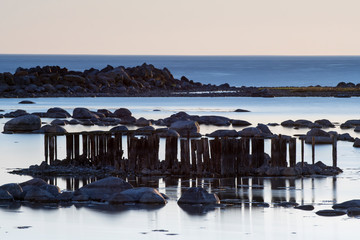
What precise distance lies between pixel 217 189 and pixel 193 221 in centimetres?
624

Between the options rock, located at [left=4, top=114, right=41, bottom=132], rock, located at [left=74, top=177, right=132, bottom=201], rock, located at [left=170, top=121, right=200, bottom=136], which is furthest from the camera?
rock, located at [left=4, top=114, right=41, bottom=132]

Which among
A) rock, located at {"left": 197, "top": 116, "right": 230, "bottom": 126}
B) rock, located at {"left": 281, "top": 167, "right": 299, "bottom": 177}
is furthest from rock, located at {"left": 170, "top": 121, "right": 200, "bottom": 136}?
rock, located at {"left": 281, "top": 167, "right": 299, "bottom": 177}

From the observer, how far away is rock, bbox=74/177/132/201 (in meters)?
28.8

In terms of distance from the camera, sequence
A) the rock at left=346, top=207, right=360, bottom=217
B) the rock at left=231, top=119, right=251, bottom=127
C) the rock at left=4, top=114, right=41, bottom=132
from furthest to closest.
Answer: the rock at left=231, top=119, right=251, bottom=127 < the rock at left=4, top=114, right=41, bottom=132 < the rock at left=346, top=207, right=360, bottom=217

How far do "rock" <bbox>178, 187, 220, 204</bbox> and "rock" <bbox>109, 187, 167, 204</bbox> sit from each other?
26.2 inches

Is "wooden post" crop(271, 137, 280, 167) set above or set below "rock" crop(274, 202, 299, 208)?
above

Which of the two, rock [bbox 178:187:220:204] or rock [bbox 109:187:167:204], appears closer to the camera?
rock [bbox 109:187:167:204]

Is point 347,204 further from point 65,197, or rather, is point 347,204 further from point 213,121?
point 213,121

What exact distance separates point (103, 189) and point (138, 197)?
4.64 ft

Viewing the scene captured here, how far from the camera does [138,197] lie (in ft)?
92.7

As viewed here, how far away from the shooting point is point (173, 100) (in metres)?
104

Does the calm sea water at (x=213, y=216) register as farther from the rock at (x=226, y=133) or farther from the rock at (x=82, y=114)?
the rock at (x=82, y=114)

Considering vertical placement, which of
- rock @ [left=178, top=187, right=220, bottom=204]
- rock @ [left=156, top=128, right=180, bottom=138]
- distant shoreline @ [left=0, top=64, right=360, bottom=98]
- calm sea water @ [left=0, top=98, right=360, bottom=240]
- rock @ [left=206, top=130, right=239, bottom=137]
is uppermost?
distant shoreline @ [left=0, top=64, right=360, bottom=98]

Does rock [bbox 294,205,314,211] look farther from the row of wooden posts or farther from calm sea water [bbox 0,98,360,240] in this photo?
the row of wooden posts
